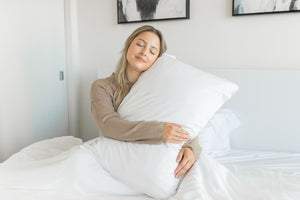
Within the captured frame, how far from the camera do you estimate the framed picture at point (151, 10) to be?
5.98 feet

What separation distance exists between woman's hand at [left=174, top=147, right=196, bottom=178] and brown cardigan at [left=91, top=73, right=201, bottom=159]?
0.11 feet

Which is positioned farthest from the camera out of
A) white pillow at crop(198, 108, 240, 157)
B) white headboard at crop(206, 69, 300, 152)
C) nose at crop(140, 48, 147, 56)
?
white headboard at crop(206, 69, 300, 152)

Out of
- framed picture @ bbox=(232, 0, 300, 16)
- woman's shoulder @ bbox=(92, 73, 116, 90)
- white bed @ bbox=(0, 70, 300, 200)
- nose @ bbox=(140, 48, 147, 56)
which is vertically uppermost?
framed picture @ bbox=(232, 0, 300, 16)

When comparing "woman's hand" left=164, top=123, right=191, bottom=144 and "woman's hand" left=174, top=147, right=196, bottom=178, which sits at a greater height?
"woman's hand" left=164, top=123, right=191, bottom=144

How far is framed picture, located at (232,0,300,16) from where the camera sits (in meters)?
1.59

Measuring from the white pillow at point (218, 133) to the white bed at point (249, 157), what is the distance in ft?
0.14

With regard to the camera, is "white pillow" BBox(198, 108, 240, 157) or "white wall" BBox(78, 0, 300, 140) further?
"white wall" BBox(78, 0, 300, 140)

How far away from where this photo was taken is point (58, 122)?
2.09 metres

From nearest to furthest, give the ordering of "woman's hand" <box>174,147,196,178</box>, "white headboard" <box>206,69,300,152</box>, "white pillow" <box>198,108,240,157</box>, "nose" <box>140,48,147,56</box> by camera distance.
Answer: "woman's hand" <box>174,147,196,178</box>, "nose" <box>140,48,147,56</box>, "white pillow" <box>198,108,240,157</box>, "white headboard" <box>206,69,300,152</box>

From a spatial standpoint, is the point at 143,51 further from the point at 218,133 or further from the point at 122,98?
the point at 218,133

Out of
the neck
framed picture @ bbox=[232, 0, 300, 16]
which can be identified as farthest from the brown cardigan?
framed picture @ bbox=[232, 0, 300, 16]

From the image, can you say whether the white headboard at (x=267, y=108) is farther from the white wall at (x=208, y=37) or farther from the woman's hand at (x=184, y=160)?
the woman's hand at (x=184, y=160)

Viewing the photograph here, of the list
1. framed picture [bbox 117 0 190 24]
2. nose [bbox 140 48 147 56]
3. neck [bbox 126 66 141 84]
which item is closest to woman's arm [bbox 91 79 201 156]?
neck [bbox 126 66 141 84]

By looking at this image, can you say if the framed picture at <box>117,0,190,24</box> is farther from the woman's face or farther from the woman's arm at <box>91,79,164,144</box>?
the woman's arm at <box>91,79,164,144</box>
